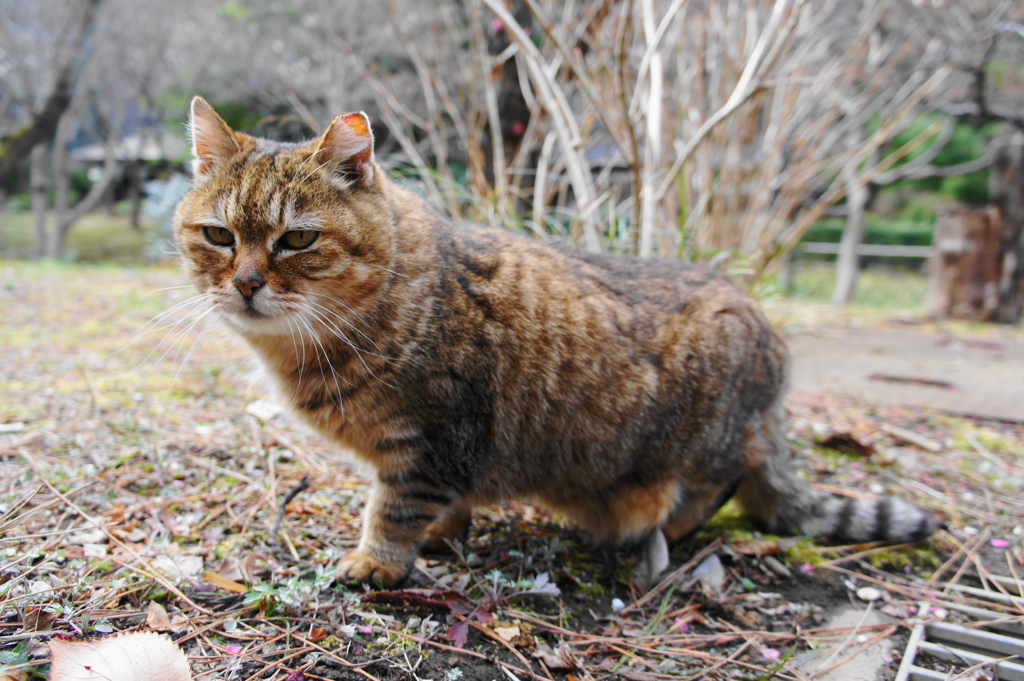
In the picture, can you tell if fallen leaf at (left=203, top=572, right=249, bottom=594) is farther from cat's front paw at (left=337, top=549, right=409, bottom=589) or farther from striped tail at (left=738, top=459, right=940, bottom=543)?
striped tail at (left=738, top=459, right=940, bottom=543)

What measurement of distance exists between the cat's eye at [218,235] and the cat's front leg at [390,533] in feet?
2.90

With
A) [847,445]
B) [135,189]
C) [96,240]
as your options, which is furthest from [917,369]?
[135,189]

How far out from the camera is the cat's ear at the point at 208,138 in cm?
192

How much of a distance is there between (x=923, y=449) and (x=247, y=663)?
10.9 feet

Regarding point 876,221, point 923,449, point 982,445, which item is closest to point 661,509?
point 923,449

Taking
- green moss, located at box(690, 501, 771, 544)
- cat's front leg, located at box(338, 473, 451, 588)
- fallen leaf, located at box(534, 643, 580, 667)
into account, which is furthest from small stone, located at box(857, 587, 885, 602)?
cat's front leg, located at box(338, 473, 451, 588)

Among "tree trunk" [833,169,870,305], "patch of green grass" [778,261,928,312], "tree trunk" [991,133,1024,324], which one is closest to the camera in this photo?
"tree trunk" [991,133,1024,324]

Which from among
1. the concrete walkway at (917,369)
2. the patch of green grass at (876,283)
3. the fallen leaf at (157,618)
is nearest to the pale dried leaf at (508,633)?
the fallen leaf at (157,618)

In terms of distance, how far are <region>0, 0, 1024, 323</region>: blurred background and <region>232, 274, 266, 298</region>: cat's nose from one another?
0.68 metres

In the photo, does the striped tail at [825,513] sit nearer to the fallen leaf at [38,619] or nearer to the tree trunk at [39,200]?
the fallen leaf at [38,619]

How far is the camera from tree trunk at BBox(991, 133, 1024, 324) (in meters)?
8.07

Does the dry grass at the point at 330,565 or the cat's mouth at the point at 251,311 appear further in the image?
the cat's mouth at the point at 251,311

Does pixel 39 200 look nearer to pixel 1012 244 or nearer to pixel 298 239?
pixel 298 239

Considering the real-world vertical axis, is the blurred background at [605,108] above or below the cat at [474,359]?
above
